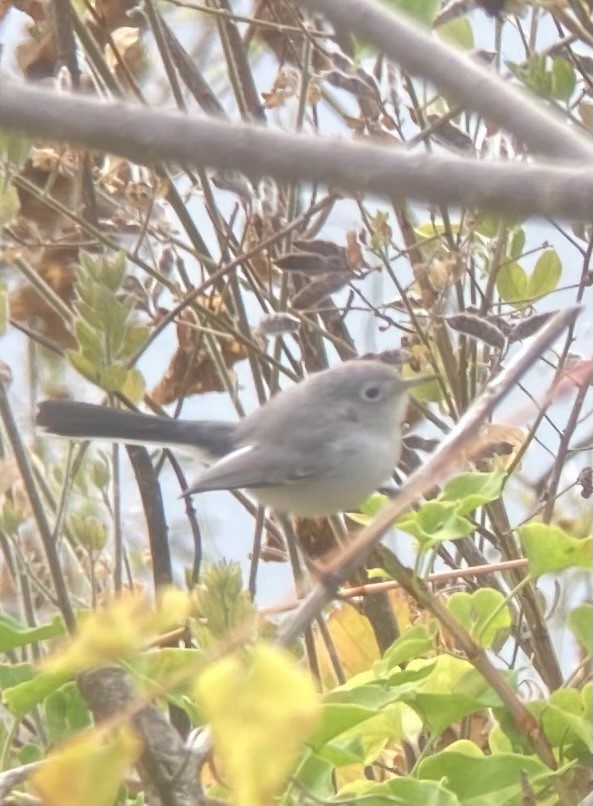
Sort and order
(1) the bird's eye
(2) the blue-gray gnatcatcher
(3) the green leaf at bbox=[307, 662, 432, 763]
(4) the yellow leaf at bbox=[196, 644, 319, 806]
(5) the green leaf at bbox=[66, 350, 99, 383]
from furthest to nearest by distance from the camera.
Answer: (1) the bird's eye < (2) the blue-gray gnatcatcher < (5) the green leaf at bbox=[66, 350, 99, 383] < (3) the green leaf at bbox=[307, 662, 432, 763] < (4) the yellow leaf at bbox=[196, 644, 319, 806]

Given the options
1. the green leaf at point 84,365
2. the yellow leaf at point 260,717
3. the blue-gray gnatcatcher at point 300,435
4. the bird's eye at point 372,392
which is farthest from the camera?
the bird's eye at point 372,392

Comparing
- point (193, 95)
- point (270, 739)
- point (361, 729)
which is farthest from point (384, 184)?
point (193, 95)

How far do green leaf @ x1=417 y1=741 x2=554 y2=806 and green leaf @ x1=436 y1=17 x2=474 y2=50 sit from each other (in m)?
0.64

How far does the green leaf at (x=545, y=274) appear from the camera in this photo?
44.1 inches

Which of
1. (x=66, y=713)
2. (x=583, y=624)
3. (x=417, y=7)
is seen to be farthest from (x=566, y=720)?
(x=417, y=7)

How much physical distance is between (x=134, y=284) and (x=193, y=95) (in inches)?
10.0

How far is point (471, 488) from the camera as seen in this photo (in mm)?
722

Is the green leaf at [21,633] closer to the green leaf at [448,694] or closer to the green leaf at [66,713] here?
the green leaf at [66,713]

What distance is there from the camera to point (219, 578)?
51 centimetres

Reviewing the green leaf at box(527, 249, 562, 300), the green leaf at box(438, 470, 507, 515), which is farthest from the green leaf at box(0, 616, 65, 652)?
the green leaf at box(527, 249, 562, 300)

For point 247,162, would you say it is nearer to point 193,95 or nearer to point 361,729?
point 361,729

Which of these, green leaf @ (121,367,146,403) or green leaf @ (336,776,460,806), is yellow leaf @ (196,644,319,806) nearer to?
green leaf @ (336,776,460,806)

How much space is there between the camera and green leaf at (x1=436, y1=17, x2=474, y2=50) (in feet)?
3.40

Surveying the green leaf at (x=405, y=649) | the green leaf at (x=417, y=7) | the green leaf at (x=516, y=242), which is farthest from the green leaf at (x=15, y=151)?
the green leaf at (x=516, y=242)
